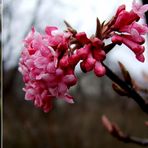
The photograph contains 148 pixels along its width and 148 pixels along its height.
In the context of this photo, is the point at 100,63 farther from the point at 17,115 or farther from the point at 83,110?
A: the point at 83,110

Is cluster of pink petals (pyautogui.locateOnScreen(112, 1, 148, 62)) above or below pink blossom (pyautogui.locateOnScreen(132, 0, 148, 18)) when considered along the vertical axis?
below

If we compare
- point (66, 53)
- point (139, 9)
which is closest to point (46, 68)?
point (66, 53)

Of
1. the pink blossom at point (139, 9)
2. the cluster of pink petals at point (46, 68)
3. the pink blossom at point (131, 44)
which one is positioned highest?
the pink blossom at point (139, 9)

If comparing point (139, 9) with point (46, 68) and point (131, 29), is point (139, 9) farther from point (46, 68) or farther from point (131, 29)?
point (46, 68)

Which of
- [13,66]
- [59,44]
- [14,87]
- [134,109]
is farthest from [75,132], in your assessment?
[59,44]

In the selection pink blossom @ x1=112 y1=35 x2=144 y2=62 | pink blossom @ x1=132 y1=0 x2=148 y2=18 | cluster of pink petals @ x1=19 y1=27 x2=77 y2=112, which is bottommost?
cluster of pink petals @ x1=19 y1=27 x2=77 y2=112

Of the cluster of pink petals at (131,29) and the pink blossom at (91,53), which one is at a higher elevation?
the cluster of pink petals at (131,29)
